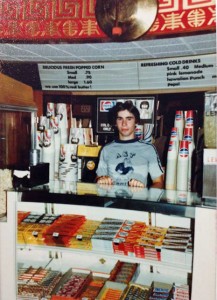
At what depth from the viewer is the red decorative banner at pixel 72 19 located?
2027 millimetres

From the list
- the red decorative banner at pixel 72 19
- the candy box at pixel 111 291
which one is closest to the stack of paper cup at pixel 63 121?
the red decorative banner at pixel 72 19

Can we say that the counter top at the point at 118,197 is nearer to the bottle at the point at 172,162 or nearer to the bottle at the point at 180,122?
the bottle at the point at 172,162

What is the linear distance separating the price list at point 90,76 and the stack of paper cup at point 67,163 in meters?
1.75

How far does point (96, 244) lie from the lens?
5.65ft

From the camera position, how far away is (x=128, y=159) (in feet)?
8.16

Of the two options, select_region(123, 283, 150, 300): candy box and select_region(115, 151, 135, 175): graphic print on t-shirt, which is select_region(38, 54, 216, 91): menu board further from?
select_region(123, 283, 150, 300): candy box

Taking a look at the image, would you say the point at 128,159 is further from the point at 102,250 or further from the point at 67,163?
the point at 102,250

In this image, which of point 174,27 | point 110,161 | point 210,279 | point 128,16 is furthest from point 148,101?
point 210,279

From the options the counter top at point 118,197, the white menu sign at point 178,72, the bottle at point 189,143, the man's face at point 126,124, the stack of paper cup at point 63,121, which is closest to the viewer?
the counter top at point 118,197

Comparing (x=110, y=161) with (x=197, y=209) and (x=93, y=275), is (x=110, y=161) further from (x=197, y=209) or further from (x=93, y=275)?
(x=197, y=209)

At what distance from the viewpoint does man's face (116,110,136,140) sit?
2.54 metres

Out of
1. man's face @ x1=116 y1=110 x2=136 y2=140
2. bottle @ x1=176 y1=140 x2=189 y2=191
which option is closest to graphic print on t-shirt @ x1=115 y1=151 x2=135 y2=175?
man's face @ x1=116 y1=110 x2=136 y2=140

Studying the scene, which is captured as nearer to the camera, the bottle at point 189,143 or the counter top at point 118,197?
the counter top at point 118,197

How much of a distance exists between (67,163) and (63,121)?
36cm
